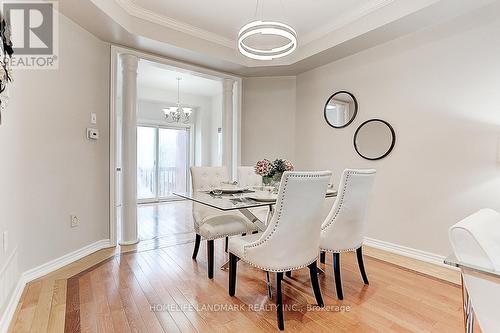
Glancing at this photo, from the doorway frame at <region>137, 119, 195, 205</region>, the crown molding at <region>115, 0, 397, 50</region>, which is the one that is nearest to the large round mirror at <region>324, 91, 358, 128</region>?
the crown molding at <region>115, 0, 397, 50</region>

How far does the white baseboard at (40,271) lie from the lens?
1.66 metres

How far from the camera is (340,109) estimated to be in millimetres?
3646

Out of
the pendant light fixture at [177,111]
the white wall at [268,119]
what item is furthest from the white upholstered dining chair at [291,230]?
the pendant light fixture at [177,111]

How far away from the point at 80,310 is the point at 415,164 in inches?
133

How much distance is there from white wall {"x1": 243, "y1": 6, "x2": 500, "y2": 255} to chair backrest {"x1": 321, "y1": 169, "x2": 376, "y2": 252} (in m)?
1.17

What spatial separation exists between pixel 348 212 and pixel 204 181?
1.59m

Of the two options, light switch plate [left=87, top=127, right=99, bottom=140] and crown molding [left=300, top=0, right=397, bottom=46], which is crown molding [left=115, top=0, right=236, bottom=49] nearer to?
crown molding [left=300, top=0, right=397, bottom=46]

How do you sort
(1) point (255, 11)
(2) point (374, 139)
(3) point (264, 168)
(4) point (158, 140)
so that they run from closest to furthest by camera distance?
(3) point (264, 168)
(1) point (255, 11)
(2) point (374, 139)
(4) point (158, 140)

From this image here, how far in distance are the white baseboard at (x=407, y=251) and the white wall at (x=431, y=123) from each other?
0.06m

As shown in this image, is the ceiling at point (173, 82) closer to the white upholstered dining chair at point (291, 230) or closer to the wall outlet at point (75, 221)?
the wall outlet at point (75, 221)

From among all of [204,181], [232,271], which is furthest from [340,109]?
[232,271]

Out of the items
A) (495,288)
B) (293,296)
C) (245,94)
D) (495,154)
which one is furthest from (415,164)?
(245,94)

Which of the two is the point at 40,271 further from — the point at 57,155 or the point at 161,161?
the point at 161,161

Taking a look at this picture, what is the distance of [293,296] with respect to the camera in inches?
80.4
